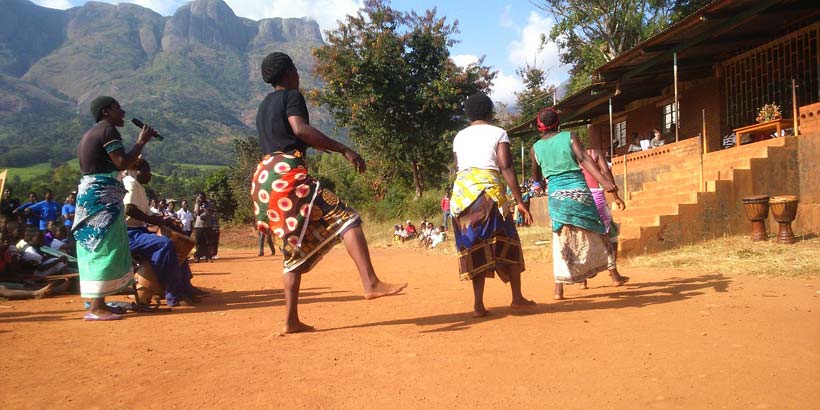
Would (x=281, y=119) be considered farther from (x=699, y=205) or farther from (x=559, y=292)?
(x=699, y=205)

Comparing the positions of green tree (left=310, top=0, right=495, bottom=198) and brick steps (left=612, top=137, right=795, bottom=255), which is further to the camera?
green tree (left=310, top=0, right=495, bottom=198)

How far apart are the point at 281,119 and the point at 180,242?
8.66 ft

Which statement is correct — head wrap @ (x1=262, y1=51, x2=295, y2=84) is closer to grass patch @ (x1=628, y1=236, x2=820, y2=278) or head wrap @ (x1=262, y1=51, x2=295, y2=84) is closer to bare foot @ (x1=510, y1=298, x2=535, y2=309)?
bare foot @ (x1=510, y1=298, x2=535, y2=309)

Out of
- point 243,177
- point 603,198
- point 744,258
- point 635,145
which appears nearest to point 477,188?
point 603,198

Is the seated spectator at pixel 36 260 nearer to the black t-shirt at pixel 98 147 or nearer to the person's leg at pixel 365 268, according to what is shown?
the black t-shirt at pixel 98 147

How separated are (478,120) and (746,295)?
9.08 feet

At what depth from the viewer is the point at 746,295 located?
4.85 m

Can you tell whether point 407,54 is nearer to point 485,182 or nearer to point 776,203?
point 776,203

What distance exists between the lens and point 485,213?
4.34 metres

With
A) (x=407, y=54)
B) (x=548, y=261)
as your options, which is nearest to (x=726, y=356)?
(x=548, y=261)

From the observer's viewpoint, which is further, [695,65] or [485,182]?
[695,65]

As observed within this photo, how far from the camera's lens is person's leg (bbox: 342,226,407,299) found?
143 inches

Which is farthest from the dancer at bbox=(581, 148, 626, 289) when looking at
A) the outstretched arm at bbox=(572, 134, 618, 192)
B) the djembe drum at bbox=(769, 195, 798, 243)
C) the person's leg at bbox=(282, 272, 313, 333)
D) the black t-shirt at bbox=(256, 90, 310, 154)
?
the djembe drum at bbox=(769, 195, 798, 243)

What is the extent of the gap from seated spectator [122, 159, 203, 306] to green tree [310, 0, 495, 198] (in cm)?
1718
